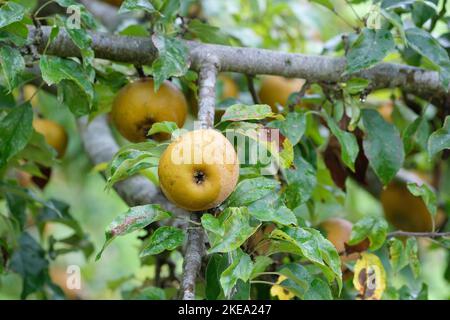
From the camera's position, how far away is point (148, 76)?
4.84 ft

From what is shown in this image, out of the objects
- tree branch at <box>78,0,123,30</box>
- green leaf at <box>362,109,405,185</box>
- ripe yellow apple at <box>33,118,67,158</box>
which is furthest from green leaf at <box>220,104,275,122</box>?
tree branch at <box>78,0,123,30</box>

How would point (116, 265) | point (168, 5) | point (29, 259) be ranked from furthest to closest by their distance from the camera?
1. point (116, 265)
2. point (29, 259)
3. point (168, 5)

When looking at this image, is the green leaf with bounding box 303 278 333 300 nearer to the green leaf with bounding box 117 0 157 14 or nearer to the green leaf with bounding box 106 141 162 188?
the green leaf with bounding box 106 141 162 188

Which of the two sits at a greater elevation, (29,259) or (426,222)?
(426,222)

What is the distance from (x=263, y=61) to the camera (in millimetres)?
1497

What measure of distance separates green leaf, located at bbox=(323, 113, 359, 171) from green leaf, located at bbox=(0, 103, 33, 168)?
557 mm

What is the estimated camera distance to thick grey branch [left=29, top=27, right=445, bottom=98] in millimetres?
1427

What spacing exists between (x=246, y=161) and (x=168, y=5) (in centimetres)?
31

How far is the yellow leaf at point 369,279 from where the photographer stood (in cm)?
144

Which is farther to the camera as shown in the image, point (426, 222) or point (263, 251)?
point (426, 222)

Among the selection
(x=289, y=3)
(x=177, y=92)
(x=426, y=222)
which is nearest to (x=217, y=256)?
(x=177, y=92)

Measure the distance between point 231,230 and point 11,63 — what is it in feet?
1.47

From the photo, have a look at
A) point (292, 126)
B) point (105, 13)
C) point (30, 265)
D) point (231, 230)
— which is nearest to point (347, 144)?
point (292, 126)

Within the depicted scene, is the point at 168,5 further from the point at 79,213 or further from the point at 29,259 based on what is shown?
the point at 79,213
